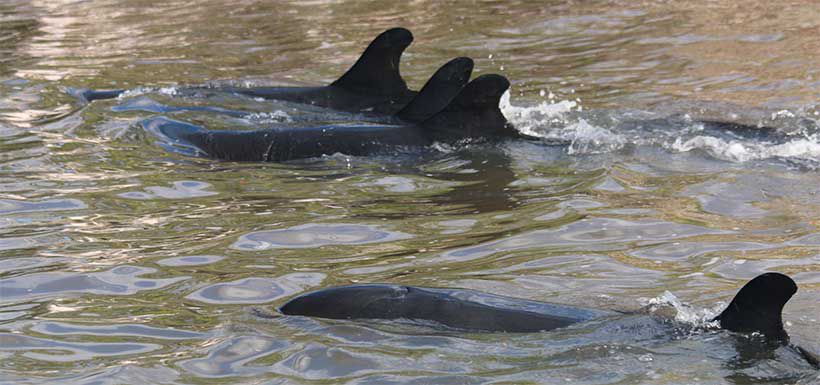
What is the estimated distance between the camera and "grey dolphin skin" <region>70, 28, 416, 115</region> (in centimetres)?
1229

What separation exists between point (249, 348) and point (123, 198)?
3335 mm

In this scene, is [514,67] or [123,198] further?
[514,67]

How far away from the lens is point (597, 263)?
6.82m

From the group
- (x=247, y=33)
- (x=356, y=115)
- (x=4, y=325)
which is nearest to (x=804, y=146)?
(x=356, y=115)

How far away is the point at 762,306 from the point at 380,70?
7.77 metres

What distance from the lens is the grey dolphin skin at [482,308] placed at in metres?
5.11

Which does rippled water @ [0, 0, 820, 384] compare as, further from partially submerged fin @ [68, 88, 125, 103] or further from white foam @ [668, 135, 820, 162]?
partially submerged fin @ [68, 88, 125, 103]

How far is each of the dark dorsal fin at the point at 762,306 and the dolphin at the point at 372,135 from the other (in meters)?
4.65

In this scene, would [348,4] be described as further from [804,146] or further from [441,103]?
[804,146]

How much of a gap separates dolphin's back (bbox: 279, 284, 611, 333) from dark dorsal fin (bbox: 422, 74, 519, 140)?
13.7ft

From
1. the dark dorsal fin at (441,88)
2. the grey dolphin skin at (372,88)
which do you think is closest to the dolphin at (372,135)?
the dark dorsal fin at (441,88)

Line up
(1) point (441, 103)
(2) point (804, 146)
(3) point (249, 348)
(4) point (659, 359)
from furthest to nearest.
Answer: (1) point (441, 103) < (2) point (804, 146) < (3) point (249, 348) < (4) point (659, 359)

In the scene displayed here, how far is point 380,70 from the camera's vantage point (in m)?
12.5

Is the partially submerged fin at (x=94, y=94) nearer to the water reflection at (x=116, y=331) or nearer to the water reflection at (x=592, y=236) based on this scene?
the water reflection at (x=592, y=236)
